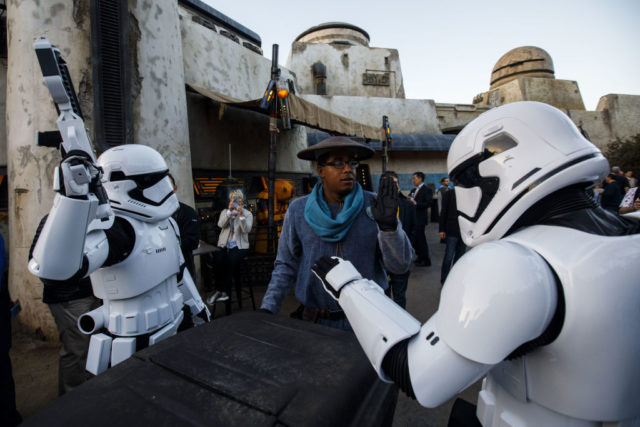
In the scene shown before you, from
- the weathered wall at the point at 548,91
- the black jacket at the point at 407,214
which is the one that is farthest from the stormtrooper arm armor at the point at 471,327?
the weathered wall at the point at 548,91

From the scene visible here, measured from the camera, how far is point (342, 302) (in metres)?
→ 1.11

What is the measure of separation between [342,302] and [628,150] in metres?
17.8

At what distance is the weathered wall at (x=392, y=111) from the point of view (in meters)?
14.1

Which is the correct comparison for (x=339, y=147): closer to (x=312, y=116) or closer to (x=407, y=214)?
(x=407, y=214)

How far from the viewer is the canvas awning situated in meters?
5.45

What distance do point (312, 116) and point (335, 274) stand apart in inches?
217

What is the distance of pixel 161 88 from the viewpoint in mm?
4328

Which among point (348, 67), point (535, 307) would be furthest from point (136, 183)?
point (348, 67)

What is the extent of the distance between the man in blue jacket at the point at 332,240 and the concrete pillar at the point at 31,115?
11.1 feet

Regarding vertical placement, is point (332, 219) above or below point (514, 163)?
below

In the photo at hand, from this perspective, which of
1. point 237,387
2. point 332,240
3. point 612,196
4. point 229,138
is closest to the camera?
point 237,387

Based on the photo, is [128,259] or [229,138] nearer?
[128,259]

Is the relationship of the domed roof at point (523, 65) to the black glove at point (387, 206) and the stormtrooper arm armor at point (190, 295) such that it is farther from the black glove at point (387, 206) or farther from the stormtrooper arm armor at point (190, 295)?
the stormtrooper arm armor at point (190, 295)

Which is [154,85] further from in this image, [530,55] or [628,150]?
[530,55]
